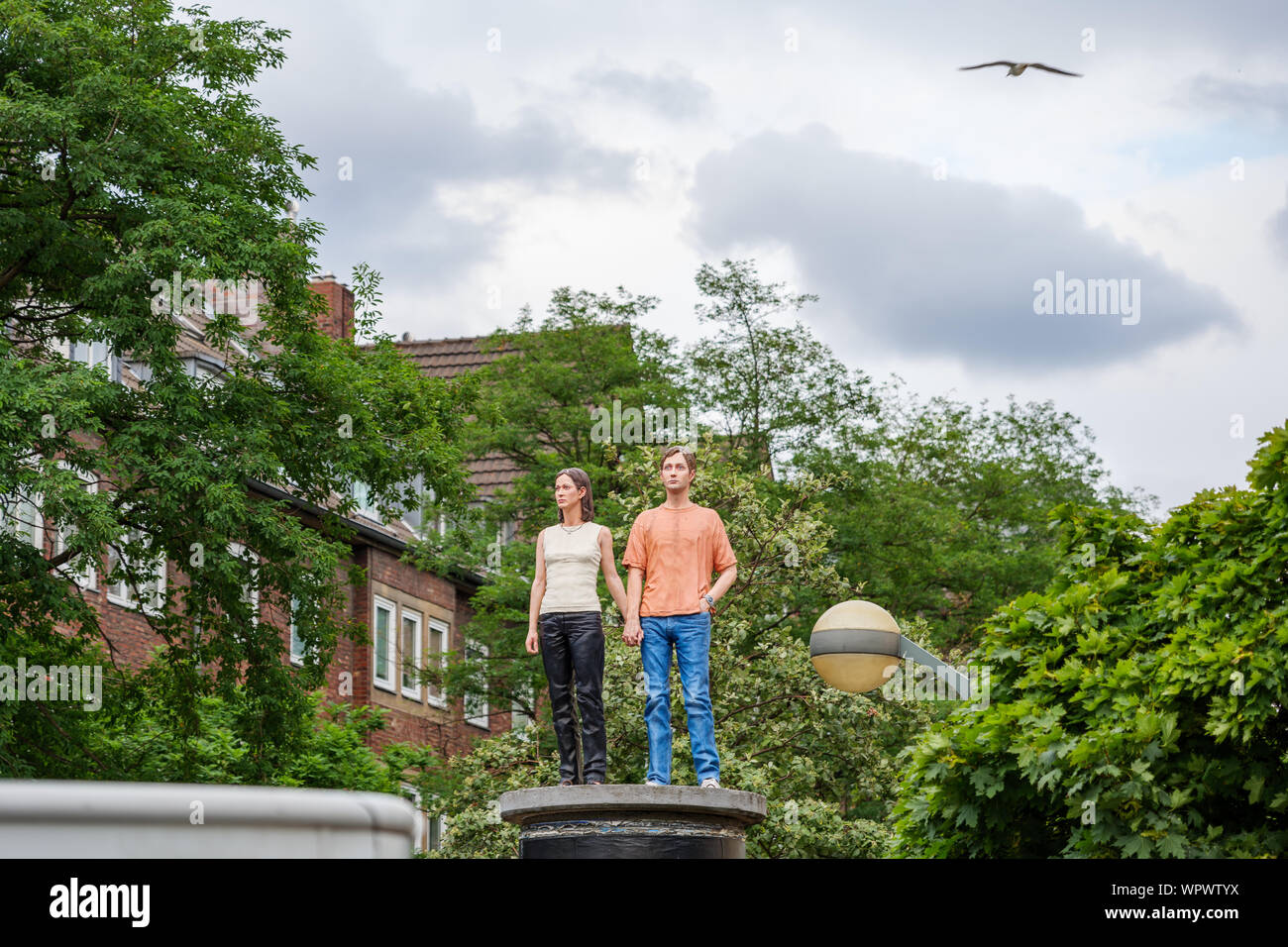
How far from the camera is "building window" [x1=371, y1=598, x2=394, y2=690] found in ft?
124

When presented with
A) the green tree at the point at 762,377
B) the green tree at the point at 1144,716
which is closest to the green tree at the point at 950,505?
the green tree at the point at 762,377

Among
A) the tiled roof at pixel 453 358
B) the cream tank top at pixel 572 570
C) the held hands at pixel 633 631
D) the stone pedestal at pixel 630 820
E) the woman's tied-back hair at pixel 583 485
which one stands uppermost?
the tiled roof at pixel 453 358

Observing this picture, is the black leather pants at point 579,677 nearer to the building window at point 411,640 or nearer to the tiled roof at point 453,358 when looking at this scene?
the building window at point 411,640

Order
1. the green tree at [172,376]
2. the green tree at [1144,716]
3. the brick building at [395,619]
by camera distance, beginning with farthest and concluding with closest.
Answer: the brick building at [395,619] → the green tree at [172,376] → the green tree at [1144,716]

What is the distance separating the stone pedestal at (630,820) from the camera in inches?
380

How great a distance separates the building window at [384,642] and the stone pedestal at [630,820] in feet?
92.6

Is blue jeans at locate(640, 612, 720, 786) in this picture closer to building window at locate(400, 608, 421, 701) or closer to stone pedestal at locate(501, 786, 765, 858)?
stone pedestal at locate(501, 786, 765, 858)

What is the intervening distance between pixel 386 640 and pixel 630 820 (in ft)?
95.3

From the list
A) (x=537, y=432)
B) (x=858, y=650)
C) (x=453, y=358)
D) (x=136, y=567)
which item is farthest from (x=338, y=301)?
(x=858, y=650)

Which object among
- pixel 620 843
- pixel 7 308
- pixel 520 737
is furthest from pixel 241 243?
pixel 620 843

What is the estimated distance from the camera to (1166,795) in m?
9.67

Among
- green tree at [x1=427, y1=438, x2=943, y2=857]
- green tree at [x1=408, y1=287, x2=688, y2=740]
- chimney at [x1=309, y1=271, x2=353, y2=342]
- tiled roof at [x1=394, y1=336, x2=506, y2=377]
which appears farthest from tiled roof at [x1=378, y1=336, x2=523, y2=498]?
green tree at [x1=427, y1=438, x2=943, y2=857]

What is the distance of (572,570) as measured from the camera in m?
10.2

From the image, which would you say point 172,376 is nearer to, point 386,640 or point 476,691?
point 476,691
